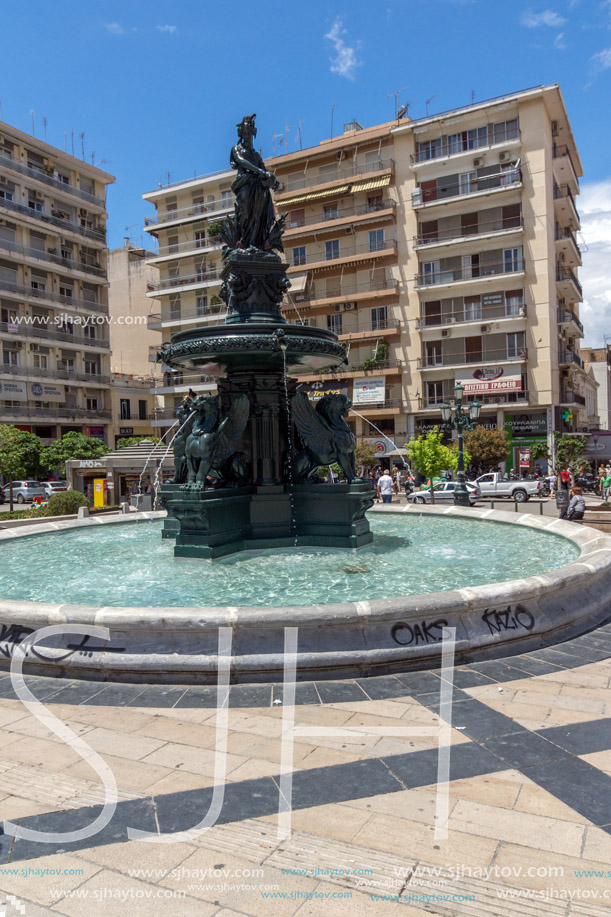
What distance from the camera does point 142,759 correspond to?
11.5 feet

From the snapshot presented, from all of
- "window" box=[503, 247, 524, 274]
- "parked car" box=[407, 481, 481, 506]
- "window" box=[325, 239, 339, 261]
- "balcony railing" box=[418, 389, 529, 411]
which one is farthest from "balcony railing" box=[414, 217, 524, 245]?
"parked car" box=[407, 481, 481, 506]

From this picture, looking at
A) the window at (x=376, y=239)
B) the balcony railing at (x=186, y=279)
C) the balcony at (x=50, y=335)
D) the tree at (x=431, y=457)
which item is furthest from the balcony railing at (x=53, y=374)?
the tree at (x=431, y=457)

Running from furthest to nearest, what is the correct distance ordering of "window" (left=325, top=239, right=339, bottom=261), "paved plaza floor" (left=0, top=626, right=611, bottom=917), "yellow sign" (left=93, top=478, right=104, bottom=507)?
→ "window" (left=325, top=239, right=339, bottom=261) < "yellow sign" (left=93, top=478, right=104, bottom=507) < "paved plaza floor" (left=0, top=626, right=611, bottom=917)

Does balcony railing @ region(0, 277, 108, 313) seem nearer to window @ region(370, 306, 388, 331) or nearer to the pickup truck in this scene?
window @ region(370, 306, 388, 331)

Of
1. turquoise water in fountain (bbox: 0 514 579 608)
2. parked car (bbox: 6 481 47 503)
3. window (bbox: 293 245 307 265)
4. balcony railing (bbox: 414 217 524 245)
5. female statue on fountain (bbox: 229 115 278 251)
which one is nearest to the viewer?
turquoise water in fountain (bbox: 0 514 579 608)

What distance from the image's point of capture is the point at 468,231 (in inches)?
1524

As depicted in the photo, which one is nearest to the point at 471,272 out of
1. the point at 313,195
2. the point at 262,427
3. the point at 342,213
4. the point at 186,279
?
the point at 342,213

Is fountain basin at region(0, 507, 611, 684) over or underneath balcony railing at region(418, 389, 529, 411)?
underneath

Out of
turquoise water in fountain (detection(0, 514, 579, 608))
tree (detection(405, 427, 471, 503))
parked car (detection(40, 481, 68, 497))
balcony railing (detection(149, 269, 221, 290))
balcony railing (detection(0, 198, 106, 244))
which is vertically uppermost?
balcony railing (detection(0, 198, 106, 244))

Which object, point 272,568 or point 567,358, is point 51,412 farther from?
point 272,568

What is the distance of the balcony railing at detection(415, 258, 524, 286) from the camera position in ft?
122

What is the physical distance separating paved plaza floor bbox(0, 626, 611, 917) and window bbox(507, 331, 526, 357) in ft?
114

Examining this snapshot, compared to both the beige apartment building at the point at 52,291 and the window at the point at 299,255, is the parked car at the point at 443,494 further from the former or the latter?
the beige apartment building at the point at 52,291

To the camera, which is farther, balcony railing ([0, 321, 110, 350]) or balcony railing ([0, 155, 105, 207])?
balcony railing ([0, 155, 105, 207])
